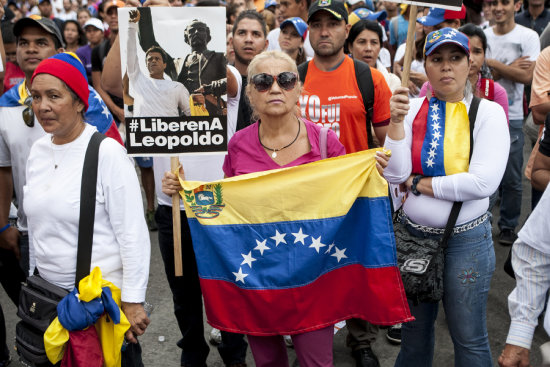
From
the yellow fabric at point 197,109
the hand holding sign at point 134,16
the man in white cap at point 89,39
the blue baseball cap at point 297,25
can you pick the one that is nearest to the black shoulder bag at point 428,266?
the yellow fabric at point 197,109

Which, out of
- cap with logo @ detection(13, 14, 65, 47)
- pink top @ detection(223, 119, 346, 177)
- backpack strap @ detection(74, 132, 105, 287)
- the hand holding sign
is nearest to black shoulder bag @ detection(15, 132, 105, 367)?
backpack strap @ detection(74, 132, 105, 287)

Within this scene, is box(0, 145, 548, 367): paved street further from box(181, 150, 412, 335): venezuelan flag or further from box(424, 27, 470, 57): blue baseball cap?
box(424, 27, 470, 57): blue baseball cap

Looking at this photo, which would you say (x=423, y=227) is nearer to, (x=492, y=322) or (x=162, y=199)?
(x=162, y=199)

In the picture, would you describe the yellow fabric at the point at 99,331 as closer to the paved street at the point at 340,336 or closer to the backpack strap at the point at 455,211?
the paved street at the point at 340,336

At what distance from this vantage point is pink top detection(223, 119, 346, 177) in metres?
3.23

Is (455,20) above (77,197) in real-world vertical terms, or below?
above

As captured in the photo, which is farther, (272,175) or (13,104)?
(13,104)

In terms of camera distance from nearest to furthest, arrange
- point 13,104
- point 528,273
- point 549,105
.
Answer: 1. point 528,273
2. point 13,104
3. point 549,105

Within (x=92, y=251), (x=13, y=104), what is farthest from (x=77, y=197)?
(x=13, y=104)

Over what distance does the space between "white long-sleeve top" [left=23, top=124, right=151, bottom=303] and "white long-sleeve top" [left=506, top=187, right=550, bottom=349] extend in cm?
172

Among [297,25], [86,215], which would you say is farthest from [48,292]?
[297,25]

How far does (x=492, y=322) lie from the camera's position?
481 centimetres

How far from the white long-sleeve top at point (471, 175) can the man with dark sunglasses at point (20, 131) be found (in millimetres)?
1831

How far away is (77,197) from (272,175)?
958 mm
